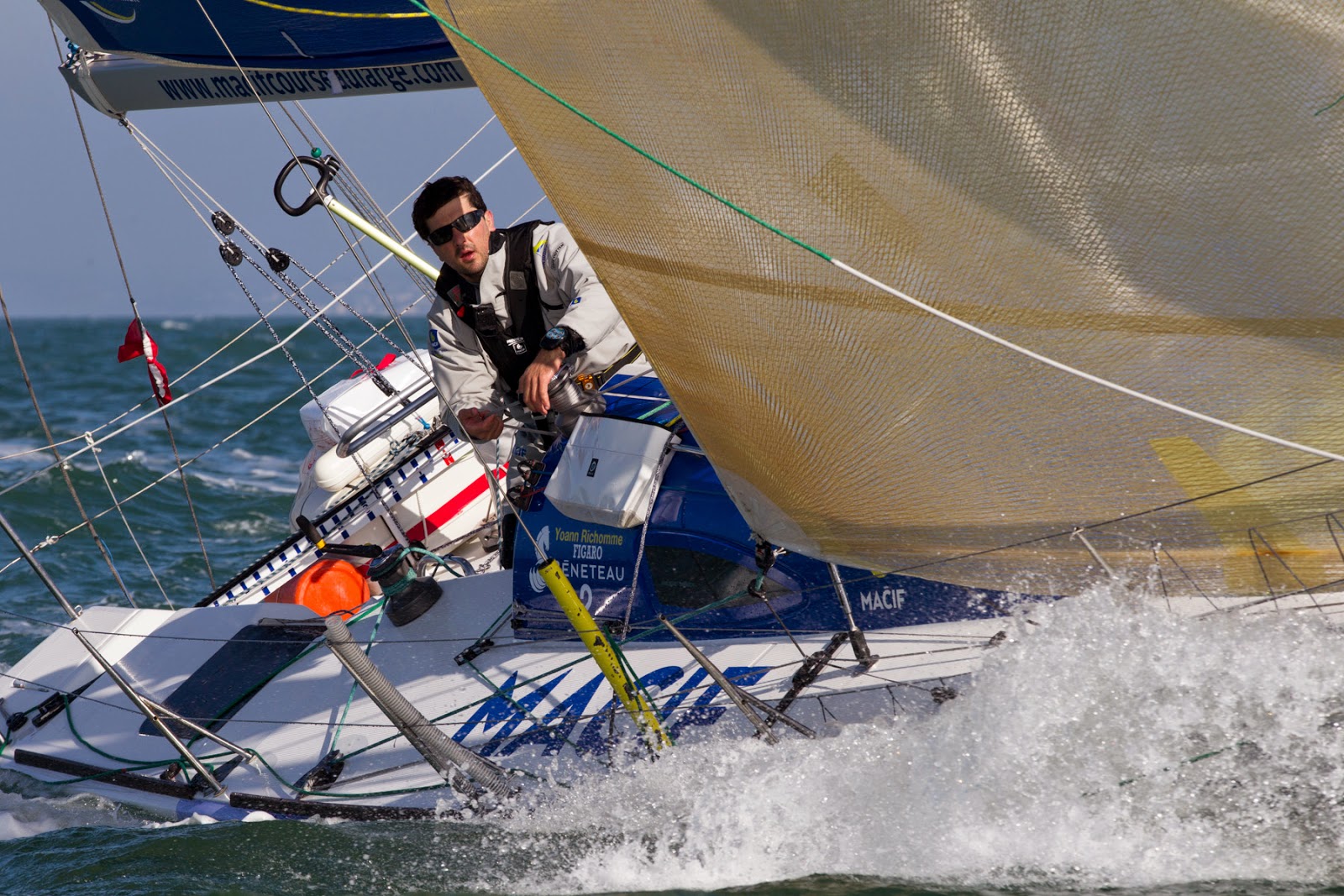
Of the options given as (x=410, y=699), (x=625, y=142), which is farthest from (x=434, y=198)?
(x=410, y=699)

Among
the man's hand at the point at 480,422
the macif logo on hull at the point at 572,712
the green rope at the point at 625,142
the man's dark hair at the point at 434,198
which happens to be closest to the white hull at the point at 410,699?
the macif logo on hull at the point at 572,712

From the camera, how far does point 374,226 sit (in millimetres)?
6098

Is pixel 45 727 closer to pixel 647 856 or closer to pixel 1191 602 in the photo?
pixel 647 856

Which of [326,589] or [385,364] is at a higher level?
[385,364]

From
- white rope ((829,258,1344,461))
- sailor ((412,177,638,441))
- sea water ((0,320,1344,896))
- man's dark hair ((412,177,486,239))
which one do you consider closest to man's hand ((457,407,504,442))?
sailor ((412,177,638,441))

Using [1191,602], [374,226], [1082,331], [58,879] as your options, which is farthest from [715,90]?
[374,226]

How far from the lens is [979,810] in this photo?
2979 mm

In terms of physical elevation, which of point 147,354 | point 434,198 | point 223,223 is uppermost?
point 223,223

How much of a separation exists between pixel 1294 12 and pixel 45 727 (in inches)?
188

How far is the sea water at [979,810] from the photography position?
2.79 metres

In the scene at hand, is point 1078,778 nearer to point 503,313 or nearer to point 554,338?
point 554,338

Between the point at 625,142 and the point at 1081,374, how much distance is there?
3.73 feet

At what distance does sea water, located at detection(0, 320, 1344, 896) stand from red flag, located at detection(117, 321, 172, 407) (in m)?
2.01

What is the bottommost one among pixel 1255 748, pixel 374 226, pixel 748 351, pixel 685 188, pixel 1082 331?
pixel 1255 748
